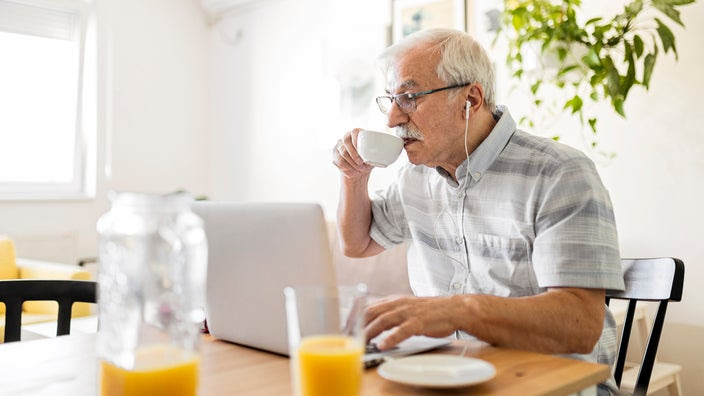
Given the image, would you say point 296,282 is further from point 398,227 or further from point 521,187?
point 398,227

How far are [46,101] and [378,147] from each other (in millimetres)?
3471

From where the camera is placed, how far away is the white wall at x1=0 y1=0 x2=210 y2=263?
4.17 meters

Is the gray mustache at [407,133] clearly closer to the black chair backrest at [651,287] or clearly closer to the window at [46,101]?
the black chair backrest at [651,287]

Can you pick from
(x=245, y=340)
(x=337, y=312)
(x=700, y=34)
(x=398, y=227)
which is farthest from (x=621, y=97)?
(x=337, y=312)

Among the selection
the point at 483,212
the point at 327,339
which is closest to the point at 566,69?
the point at 483,212

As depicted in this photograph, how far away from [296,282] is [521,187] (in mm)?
587

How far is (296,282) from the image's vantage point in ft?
3.25

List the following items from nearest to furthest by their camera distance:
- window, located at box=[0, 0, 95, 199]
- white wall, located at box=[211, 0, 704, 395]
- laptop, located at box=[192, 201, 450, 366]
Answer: laptop, located at box=[192, 201, 450, 366] → white wall, located at box=[211, 0, 704, 395] → window, located at box=[0, 0, 95, 199]

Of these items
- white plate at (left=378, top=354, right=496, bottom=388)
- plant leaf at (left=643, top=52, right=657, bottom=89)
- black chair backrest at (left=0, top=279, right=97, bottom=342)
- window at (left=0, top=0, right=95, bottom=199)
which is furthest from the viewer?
window at (left=0, top=0, right=95, bottom=199)

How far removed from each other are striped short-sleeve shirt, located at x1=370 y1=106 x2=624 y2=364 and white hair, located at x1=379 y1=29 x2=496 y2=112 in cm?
11

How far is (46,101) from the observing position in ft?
14.1

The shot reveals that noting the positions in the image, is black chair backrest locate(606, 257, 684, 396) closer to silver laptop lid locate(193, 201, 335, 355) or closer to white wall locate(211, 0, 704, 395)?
silver laptop lid locate(193, 201, 335, 355)

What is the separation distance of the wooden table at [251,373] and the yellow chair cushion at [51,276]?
2.38 meters

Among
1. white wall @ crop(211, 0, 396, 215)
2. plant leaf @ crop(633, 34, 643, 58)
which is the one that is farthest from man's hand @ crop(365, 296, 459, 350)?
white wall @ crop(211, 0, 396, 215)
